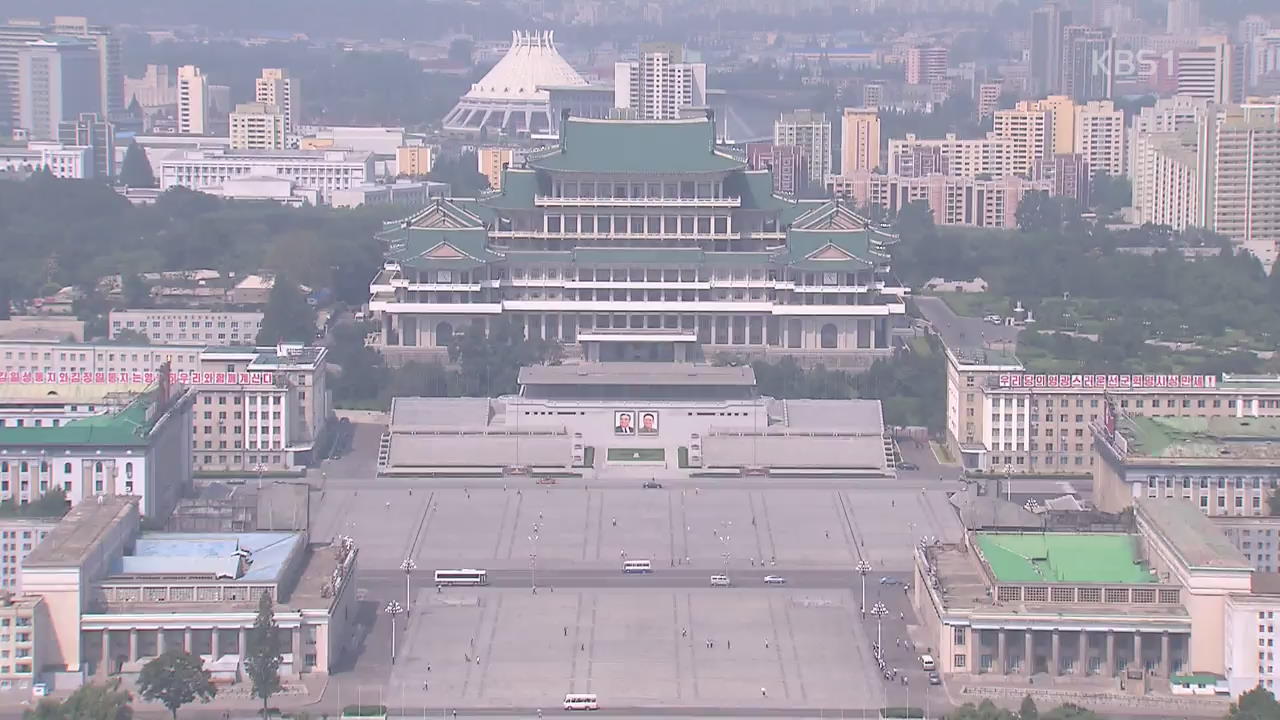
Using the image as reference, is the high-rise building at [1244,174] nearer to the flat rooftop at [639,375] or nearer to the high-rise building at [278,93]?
the flat rooftop at [639,375]

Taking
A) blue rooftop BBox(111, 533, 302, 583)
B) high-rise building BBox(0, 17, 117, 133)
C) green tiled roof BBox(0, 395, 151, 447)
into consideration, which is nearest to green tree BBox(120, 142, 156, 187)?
high-rise building BBox(0, 17, 117, 133)

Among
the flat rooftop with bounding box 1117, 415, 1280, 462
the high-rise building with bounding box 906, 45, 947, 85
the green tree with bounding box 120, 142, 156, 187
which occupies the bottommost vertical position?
the flat rooftop with bounding box 1117, 415, 1280, 462

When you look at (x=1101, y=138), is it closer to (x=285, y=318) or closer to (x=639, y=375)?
(x=285, y=318)

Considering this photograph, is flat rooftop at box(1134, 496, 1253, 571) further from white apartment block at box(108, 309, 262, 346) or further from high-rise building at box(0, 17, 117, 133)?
high-rise building at box(0, 17, 117, 133)

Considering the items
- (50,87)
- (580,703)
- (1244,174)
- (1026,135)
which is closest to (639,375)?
(580,703)

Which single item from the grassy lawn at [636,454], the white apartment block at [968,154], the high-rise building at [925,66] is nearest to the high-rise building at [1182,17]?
the high-rise building at [925,66]

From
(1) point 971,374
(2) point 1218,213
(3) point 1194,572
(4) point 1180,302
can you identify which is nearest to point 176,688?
(3) point 1194,572
